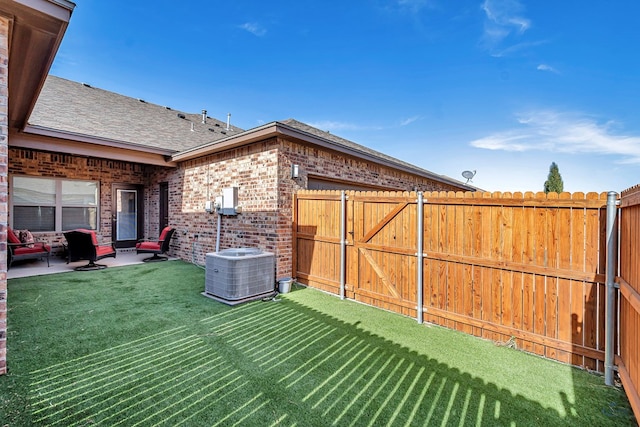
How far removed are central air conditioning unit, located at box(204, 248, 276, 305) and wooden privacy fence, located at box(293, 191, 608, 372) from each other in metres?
1.35

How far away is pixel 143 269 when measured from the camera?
718 centimetres

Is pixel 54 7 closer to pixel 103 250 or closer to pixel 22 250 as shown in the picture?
pixel 103 250

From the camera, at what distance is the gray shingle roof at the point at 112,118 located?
739cm

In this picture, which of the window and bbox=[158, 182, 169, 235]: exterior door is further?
bbox=[158, 182, 169, 235]: exterior door

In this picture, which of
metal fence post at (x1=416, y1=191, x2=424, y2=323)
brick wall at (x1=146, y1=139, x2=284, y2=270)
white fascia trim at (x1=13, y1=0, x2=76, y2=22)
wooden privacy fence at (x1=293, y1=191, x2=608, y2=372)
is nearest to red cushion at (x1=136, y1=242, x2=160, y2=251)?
brick wall at (x1=146, y1=139, x2=284, y2=270)

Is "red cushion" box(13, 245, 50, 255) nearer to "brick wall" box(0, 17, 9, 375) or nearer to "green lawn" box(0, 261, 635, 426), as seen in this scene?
"green lawn" box(0, 261, 635, 426)

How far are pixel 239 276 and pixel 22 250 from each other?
6.41 metres

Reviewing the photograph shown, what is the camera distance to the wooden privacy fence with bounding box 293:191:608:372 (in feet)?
10.1

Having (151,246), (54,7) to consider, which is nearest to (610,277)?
(54,7)

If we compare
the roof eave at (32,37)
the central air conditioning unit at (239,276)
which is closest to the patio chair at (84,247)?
the roof eave at (32,37)

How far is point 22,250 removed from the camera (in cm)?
701

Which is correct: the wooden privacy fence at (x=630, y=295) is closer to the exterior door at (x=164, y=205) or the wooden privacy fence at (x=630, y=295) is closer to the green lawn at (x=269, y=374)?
the green lawn at (x=269, y=374)

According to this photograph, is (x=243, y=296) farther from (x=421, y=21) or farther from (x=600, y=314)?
(x=421, y=21)

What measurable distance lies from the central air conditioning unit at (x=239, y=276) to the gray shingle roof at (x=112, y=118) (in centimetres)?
510
